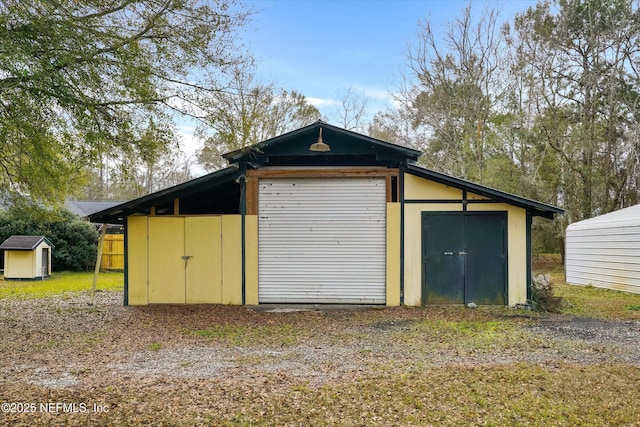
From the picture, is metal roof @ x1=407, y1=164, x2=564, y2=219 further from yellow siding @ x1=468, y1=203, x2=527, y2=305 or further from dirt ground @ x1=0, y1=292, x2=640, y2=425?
dirt ground @ x1=0, y1=292, x2=640, y2=425

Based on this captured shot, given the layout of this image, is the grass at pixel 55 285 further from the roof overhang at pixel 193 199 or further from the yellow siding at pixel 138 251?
the roof overhang at pixel 193 199

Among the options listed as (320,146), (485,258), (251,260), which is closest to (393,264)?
(485,258)

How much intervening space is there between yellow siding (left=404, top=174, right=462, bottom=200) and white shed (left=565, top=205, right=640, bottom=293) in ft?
18.0

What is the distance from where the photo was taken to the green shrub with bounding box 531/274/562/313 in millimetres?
8758

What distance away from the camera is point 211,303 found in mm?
9281

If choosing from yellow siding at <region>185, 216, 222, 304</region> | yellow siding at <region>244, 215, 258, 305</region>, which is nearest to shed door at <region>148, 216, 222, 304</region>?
yellow siding at <region>185, 216, 222, 304</region>

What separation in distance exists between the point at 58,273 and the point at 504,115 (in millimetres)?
18467

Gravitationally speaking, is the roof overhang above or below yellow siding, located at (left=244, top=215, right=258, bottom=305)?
above

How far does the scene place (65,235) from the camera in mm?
17844

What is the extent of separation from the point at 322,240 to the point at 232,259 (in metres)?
1.88

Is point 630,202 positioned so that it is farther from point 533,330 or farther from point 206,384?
point 206,384

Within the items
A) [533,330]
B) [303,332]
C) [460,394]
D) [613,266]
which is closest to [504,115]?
[613,266]

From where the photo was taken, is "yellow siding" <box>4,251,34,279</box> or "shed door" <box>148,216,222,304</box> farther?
"yellow siding" <box>4,251,34,279</box>

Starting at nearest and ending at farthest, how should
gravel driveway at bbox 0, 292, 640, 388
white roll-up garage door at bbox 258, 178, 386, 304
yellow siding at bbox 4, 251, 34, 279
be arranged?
gravel driveway at bbox 0, 292, 640, 388
white roll-up garage door at bbox 258, 178, 386, 304
yellow siding at bbox 4, 251, 34, 279
